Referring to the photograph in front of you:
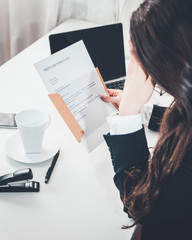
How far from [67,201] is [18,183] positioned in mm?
127

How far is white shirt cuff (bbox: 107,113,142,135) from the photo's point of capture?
0.85 m

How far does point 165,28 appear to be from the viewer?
0.67m

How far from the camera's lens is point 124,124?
859mm

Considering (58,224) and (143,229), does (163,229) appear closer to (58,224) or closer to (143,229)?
(143,229)

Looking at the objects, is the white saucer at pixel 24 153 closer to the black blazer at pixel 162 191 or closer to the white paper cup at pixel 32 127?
the white paper cup at pixel 32 127

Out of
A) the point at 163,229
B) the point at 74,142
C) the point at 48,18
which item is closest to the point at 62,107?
the point at 74,142

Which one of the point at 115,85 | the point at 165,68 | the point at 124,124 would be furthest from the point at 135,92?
the point at 115,85

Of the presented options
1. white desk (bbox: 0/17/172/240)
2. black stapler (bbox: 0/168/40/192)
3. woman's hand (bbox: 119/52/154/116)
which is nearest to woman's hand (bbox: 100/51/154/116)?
woman's hand (bbox: 119/52/154/116)

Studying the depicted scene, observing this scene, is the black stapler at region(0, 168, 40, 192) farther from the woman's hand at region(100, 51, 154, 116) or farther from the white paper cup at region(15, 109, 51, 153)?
the woman's hand at region(100, 51, 154, 116)

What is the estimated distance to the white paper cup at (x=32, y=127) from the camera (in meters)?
0.81

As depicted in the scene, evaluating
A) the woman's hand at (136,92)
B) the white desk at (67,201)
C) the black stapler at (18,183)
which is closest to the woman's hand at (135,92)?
the woman's hand at (136,92)

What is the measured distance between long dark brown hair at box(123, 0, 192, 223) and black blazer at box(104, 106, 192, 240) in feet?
0.06

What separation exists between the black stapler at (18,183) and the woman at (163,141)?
0.67ft

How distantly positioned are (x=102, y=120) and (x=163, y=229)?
13.7 inches
